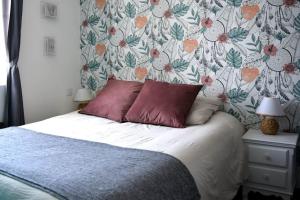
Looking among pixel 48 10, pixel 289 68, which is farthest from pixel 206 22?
pixel 48 10

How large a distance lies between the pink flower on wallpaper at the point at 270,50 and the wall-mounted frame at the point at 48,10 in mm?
2145

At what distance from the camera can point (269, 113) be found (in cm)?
239

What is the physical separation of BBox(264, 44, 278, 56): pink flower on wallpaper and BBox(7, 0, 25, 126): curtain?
2232 millimetres

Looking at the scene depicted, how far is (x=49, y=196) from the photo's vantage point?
1.22m

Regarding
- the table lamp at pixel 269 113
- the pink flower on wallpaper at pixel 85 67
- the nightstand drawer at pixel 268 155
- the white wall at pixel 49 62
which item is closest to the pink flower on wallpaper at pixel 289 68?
the table lamp at pixel 269 113

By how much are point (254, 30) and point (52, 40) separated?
6.66 feet

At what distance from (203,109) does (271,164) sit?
2.25ft

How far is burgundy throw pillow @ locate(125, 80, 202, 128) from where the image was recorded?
244 centimetres

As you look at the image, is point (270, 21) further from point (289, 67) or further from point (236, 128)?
point (236, 128)

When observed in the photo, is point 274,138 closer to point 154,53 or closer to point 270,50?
point 270,50

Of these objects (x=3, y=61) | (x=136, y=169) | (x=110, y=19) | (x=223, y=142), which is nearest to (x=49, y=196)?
(x=136, y=169)

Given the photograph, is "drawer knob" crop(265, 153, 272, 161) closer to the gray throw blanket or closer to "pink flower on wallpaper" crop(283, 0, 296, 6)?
the gray throw blanket

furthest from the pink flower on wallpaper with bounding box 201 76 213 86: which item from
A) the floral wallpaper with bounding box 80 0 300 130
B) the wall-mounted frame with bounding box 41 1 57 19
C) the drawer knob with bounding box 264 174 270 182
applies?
the wall-mounted frame with bounding box 41 1 57 19

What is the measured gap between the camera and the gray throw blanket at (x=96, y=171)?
1289 mm
